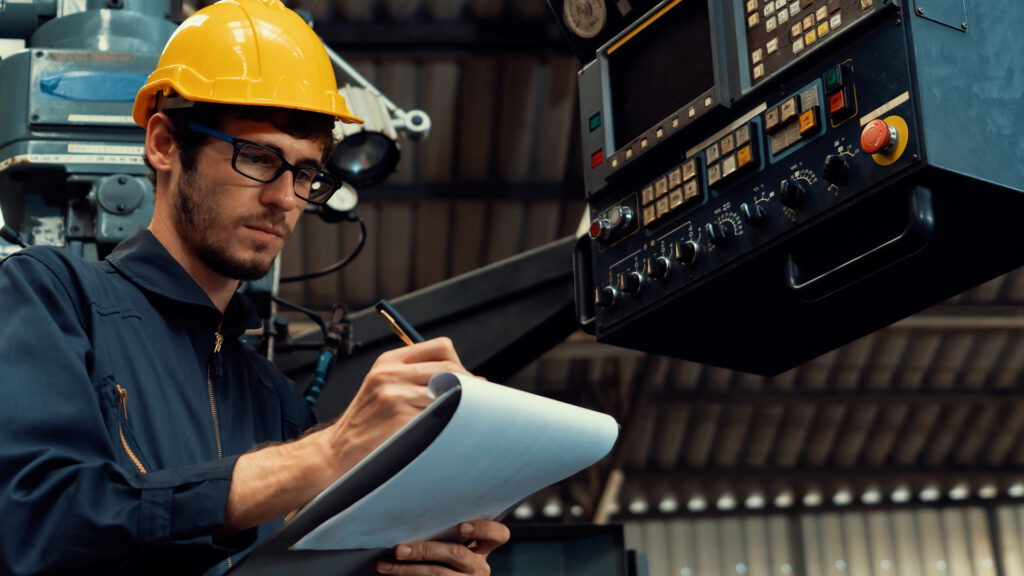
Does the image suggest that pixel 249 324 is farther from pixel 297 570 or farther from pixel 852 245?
pixel 852 245

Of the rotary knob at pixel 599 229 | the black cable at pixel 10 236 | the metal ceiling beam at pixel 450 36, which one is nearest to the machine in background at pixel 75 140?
the black cable at pixel 10 236

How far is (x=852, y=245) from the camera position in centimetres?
158

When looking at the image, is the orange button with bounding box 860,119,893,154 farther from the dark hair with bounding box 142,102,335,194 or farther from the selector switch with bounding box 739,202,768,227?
the dark hair with bounding box 142,102,335,194

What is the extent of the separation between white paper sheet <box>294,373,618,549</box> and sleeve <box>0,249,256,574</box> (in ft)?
0.40

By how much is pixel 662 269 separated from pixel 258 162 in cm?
63

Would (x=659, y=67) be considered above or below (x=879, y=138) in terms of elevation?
above

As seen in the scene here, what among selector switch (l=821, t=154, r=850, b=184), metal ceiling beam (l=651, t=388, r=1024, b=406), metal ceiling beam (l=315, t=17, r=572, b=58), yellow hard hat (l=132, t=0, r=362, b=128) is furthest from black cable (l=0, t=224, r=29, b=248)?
metal ceiling beam (l=651, t=388, r=1024, b=406)

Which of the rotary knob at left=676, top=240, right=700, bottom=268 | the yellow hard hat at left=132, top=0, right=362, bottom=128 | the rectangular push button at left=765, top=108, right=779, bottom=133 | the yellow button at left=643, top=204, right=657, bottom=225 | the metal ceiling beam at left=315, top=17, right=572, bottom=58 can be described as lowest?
the rotary knob at left=676, top=240, right=700, bottom=268

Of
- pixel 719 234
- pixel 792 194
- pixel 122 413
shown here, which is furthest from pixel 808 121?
pixel 122 413

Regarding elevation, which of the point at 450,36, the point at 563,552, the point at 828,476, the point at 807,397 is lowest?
the point at 563,552

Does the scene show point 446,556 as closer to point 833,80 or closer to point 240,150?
point 240,150

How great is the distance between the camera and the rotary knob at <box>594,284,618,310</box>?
1.89m

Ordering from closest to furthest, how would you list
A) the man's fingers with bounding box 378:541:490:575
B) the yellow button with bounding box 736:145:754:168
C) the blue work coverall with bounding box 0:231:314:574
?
the blue work coverall with bounding box 0:231:314:574 < the man's fingers with bounding box 378:541:490:575 < the yellow button with bounding box 736:145:754:168

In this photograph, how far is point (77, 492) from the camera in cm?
110
